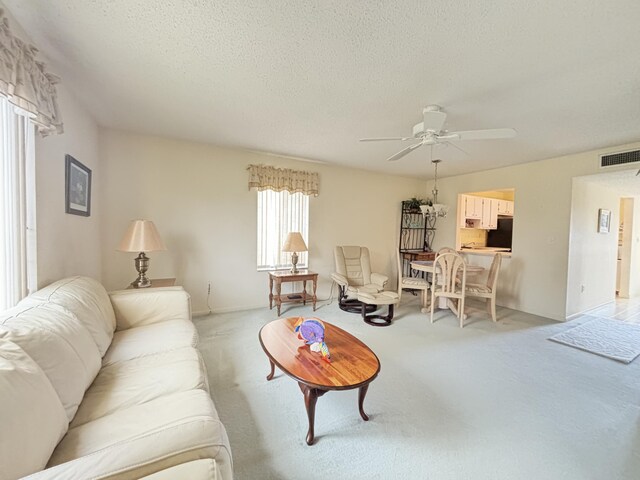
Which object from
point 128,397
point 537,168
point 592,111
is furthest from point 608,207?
point 128,397

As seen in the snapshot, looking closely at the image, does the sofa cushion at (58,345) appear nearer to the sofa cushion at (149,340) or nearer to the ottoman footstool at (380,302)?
the sofa cushion at (149,340)

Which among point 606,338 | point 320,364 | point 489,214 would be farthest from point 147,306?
point 489,214

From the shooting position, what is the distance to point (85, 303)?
1646mm

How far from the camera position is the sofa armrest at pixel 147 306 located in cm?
211

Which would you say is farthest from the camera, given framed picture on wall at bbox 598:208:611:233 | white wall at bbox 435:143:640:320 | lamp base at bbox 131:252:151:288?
framed picture on wall at bbox 598:208:611:233

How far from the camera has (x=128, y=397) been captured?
1.24 metres

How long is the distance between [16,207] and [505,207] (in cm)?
735

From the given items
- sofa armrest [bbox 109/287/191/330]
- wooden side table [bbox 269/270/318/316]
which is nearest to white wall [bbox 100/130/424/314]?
wooden side table [bbox 269/270/318/316]

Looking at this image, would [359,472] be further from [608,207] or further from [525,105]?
Answer: [608,207]

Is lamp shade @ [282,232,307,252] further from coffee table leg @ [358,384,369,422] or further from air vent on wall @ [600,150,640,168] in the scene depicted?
air vent on wall @ [600,150,640,168]

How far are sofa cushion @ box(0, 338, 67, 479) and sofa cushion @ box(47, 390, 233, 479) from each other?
8cm

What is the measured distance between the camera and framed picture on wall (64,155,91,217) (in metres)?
2.17

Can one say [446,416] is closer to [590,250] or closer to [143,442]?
[143,442]

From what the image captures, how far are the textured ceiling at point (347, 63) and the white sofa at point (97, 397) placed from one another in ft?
5.25
